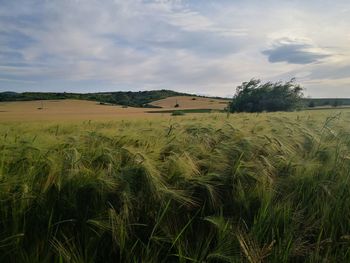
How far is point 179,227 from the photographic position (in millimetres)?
2422

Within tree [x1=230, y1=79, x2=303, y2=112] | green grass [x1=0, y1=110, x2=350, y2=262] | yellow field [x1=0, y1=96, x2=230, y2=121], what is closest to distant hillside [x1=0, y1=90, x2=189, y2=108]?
yellow field [x1=0, y1=96, x2=230, y2=121]

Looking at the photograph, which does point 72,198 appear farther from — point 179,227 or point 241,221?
point 241,221

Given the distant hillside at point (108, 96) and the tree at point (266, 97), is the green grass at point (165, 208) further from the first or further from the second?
the distant hillside at point (108, 96)

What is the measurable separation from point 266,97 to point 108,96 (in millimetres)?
44288

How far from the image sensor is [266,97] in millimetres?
40156

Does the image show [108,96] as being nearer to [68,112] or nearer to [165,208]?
[68,112]

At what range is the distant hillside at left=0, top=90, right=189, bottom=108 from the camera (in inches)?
2544

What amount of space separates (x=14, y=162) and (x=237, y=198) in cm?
175

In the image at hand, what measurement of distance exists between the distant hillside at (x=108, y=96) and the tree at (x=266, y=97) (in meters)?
22.1

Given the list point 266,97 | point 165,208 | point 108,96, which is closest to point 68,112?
point 266,97

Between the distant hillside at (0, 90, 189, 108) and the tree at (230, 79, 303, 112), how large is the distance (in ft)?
72.7

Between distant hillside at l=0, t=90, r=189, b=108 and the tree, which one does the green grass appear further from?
distant hillside at l=0, t=90, r=189, b=108

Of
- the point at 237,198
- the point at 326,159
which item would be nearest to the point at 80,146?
the point at 237,198

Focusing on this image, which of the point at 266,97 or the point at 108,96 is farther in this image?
the point at 108,96
